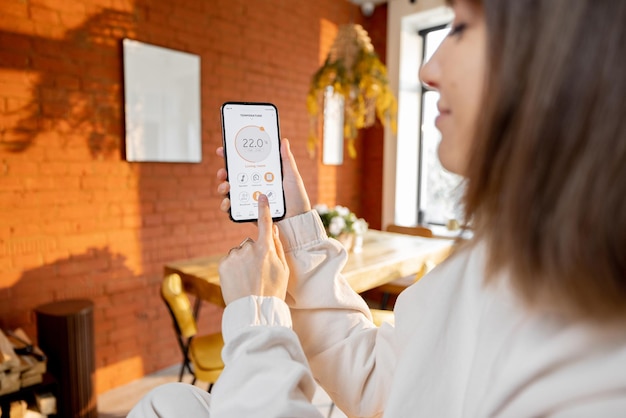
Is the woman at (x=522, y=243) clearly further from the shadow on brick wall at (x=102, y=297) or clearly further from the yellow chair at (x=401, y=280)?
the yellow chair at (x=401, y=280)

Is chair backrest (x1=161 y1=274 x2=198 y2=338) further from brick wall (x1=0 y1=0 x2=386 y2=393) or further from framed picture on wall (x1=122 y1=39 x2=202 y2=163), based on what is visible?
framed picture on wall (x1=122 y1=39 x2=202 y2=163)

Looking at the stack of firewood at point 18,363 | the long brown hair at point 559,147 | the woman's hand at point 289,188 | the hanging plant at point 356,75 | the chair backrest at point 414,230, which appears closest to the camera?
the long brown hair at point 559,147

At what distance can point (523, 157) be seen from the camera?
0.34 m

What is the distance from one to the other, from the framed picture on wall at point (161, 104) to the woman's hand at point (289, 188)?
1.56 metres

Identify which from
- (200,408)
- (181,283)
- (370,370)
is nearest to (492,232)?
(370,370)

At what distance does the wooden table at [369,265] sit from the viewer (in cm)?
176

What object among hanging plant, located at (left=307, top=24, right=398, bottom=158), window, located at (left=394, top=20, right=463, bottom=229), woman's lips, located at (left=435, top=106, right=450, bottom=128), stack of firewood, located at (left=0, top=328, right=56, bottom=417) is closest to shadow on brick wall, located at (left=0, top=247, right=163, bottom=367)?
stack of firewood, located at (left=0, top=328, right=56, bottom=417)

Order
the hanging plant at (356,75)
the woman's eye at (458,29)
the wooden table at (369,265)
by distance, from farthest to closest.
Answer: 1. the hanging plant at (356,75)
2. the wooden table at (369,265)
3. the woman's eye at (458,29)

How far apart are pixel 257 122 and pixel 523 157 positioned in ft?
2.29

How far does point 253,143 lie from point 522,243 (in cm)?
69

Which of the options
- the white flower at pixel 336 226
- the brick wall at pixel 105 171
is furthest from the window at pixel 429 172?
the white flower at pixel 336 226

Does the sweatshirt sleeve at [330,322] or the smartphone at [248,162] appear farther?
the smartphone at [248,162]

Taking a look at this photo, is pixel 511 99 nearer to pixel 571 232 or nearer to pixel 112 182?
pixel 571 232

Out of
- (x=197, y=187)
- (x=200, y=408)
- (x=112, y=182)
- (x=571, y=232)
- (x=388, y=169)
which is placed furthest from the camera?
(x=388, y=169)
